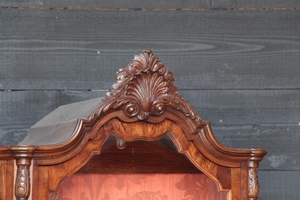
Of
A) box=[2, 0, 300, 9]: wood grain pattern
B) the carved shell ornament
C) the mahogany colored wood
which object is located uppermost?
box=[2, 0, 300, 9]: wood grain pattern

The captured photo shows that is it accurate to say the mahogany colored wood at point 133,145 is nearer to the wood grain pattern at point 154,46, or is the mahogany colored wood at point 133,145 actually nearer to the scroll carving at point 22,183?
the scroll carving at point 22,183

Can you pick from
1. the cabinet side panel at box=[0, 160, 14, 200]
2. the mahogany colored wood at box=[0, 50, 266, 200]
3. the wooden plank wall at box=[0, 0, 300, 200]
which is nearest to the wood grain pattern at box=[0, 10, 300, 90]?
the wooden plank wall at box=[0, 0, 300, 200]

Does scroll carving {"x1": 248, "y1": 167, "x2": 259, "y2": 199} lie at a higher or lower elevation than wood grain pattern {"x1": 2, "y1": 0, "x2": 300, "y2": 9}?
lower

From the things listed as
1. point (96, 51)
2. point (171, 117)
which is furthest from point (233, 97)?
point (171, 117)

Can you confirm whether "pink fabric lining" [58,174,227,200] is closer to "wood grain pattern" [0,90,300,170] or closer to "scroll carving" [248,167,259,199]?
"scroll carving" [248,167,259,199]

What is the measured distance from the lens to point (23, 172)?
1092 millimetres

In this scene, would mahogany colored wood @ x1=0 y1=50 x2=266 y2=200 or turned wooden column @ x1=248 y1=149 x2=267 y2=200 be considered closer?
mahogany colored wood @ x1=0 y1=50 x2=266 y2=200

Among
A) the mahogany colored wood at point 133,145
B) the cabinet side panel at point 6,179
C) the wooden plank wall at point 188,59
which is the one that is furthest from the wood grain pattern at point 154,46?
the cabinet side panel at point 6,179

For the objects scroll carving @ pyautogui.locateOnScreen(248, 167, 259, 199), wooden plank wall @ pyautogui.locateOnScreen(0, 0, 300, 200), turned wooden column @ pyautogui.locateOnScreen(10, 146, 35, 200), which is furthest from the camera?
wooden plank wall @ pyautogui.locateOnScreen(0, 0, 300, 200)

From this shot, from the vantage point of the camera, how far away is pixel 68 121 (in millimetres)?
1240

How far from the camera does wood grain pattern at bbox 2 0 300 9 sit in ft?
5.27

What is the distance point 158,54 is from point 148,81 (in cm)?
47

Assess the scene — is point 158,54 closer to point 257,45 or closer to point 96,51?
point 96,51

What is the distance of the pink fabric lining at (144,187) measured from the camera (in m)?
1.24
